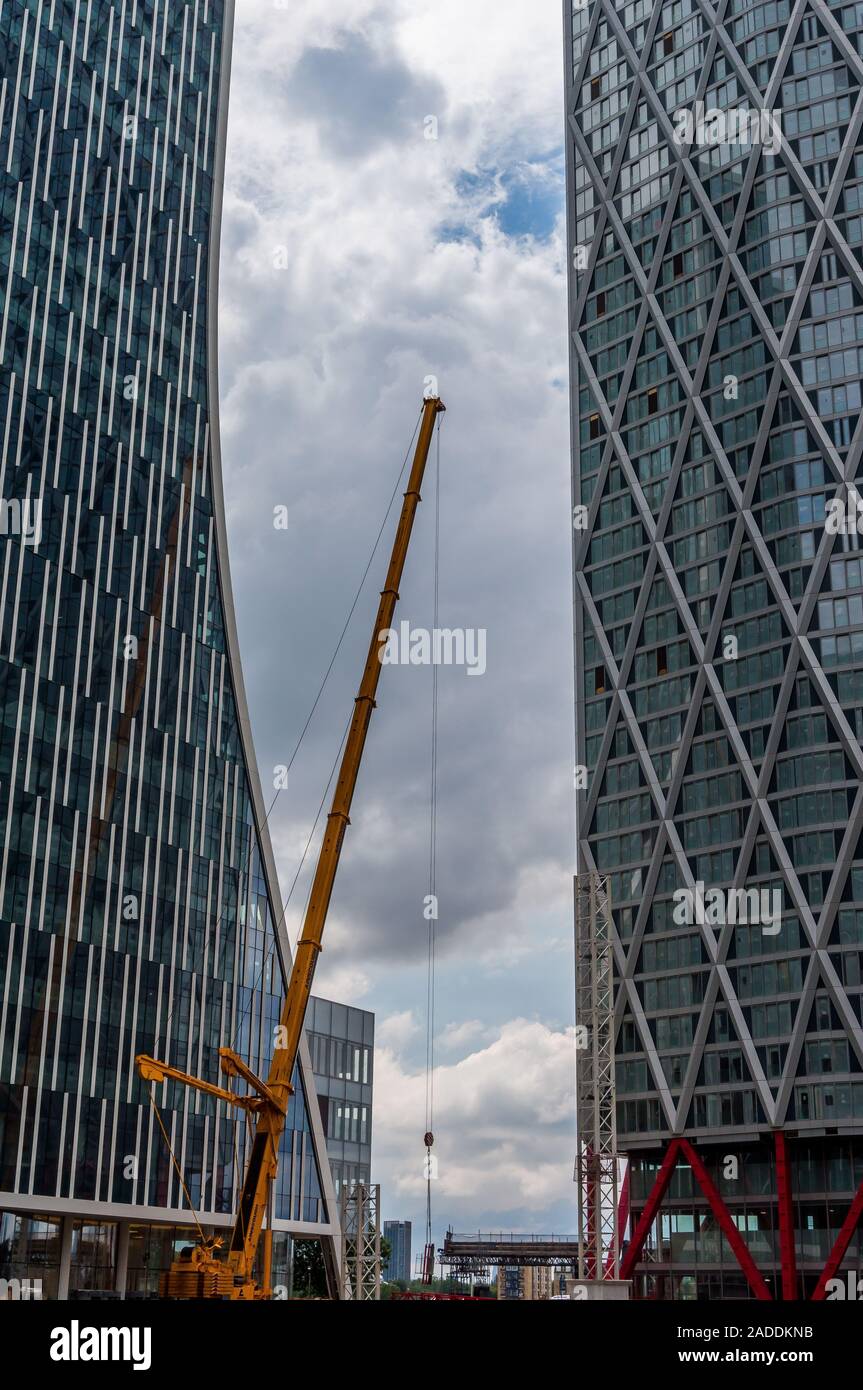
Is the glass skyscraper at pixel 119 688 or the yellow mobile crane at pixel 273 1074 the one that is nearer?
the yellow mobile crane at pixel 273 1074

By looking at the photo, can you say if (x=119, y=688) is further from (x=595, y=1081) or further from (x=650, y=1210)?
(x=650, y=1210)

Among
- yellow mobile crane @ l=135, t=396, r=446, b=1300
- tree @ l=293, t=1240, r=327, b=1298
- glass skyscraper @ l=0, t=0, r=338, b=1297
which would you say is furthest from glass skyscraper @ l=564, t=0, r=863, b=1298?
yellow mobile crane @ l=135, t=396, r=446, b=1300

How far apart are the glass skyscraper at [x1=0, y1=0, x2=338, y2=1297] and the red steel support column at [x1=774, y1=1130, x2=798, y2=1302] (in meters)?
31.6

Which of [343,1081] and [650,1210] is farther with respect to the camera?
[343,1081]

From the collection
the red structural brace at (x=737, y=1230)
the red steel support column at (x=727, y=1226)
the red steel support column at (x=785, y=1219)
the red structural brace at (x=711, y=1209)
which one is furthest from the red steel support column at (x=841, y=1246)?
the red structural brace at (x=711, y=1209)

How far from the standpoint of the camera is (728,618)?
111 m

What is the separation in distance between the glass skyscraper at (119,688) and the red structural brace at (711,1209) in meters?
22.7

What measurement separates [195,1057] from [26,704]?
88.4ft

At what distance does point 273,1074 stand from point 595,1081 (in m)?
49.0

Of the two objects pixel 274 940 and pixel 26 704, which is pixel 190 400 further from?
pixel 274 940

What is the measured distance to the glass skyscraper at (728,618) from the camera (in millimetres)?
100125

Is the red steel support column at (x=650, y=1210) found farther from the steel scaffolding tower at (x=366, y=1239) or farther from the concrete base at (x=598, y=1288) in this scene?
the steel scaffolding tower at (x=366, y=1239)

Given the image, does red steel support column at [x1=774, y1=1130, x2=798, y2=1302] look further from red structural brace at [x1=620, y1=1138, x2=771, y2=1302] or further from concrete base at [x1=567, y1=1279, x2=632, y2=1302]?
concrete base at [x1=567, y1=1279, x2=632, y2=1302]

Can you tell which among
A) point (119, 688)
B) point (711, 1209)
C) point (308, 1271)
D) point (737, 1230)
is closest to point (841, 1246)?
point (737, 1230)
